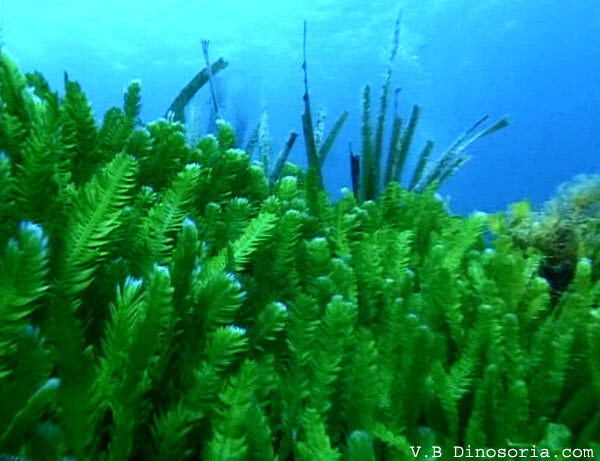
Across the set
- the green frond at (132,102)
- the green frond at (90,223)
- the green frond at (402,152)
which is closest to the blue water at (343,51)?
the green frond at (402,152)

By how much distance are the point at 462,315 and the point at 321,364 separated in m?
0.65

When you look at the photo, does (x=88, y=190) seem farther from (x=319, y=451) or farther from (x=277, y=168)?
(x=277, y=168)

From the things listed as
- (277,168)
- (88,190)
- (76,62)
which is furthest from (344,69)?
(88,190)

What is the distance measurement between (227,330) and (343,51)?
107 ft

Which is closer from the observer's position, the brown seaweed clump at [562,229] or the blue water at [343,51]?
the brown seaweed clump at [562,229]

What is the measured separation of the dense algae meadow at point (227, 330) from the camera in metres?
1.01

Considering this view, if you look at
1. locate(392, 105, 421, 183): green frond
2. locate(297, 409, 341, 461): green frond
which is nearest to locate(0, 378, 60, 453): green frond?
locate(297, 409, 341, 461): green frond

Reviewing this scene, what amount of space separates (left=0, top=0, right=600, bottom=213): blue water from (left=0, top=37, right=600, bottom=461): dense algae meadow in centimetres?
1782

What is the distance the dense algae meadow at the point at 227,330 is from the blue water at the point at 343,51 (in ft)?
58.4

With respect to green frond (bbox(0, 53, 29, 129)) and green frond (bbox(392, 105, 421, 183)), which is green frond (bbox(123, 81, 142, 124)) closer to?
green frond (bbox(0, 53, 29, 129))

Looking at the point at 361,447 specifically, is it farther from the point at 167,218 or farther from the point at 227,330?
the point at 167,218

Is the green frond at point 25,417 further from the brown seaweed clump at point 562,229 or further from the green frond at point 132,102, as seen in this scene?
the brown seaweed clump at point 562,229

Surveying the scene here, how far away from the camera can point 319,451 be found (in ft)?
3.47

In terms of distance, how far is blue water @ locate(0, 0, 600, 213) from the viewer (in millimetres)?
29719
